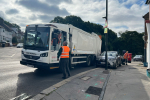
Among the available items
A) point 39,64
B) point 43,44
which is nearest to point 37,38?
point 43,44

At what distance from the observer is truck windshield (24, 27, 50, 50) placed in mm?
7324

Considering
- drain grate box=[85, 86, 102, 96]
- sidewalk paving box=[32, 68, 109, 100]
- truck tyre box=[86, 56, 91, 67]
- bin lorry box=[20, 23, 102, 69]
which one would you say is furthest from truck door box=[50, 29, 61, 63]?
truck tyre box=[86, 56, 91, 67]

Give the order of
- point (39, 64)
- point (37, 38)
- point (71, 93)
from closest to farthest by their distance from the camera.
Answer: point (71, 93), point (39, 64), point (37, 38)

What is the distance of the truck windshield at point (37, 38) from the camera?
24.0ft

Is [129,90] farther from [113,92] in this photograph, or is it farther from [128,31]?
[128,31]

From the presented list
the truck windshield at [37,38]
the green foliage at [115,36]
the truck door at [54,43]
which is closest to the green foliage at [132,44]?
the green foliage at [115,36]

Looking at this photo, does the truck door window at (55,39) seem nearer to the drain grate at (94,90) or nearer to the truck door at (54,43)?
the truck door at (54,43)

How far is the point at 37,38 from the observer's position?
7.54 m

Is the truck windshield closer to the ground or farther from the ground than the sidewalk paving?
farther from the ground

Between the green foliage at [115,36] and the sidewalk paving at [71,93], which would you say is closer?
the sidewalk paving at [71,93]

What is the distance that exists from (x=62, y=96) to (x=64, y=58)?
260 centimetres

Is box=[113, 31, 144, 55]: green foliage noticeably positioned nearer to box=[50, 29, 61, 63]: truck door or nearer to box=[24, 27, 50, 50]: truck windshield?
box=[50, 29, 61, 63]: truck door

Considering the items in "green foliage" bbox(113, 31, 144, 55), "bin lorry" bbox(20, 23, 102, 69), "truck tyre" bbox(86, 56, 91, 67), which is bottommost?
"truck tyre" bbox(86, 56, 91, 67)

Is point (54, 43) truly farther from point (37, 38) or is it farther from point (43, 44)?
point (37, 38)
